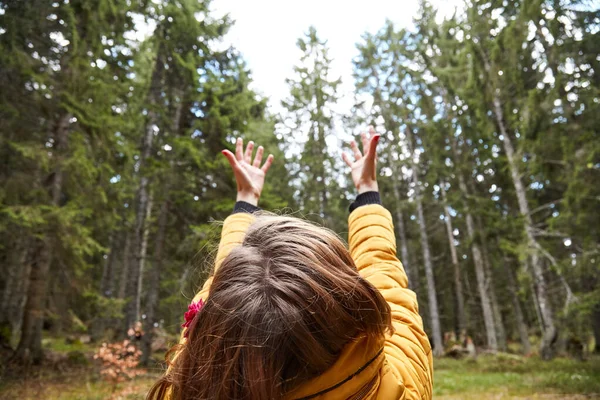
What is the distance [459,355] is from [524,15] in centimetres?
1342

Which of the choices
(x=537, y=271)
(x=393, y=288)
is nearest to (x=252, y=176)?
(x=393, y=288)

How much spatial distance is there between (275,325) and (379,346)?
0.97 ft

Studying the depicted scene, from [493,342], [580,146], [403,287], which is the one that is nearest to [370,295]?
[403,287]

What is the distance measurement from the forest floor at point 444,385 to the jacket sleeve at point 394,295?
→ 633cm

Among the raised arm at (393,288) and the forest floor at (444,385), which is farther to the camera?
the forest floor at (444,385)

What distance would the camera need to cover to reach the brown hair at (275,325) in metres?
1.10

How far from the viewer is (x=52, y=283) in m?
10.7

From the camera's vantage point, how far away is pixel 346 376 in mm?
1130

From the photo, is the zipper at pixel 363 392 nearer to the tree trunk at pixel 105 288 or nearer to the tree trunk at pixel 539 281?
the tree trunk at pixel 539 281

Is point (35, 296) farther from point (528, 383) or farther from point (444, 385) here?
point (528, 383)

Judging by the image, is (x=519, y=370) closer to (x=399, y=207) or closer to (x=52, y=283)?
(x=399, y=207)

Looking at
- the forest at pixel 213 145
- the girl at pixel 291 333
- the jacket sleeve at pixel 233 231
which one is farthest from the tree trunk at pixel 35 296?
the girl at pixel 291 333

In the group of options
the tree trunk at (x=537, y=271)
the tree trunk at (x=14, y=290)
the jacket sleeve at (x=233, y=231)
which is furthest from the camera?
the tree trunk at (x=14, y=290)

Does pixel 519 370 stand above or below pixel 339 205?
below
